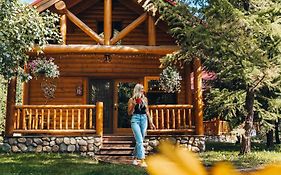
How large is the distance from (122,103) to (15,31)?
6.56 m

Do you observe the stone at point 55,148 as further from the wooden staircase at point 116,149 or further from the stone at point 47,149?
the wooden staircase at point 116,149

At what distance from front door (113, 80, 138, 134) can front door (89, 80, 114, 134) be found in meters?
0.23

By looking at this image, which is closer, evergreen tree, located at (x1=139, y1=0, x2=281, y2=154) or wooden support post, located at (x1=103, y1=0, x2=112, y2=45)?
evergreen tree, located at (x1=139, y1=0, x2=281, y2=154)

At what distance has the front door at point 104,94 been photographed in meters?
15.1

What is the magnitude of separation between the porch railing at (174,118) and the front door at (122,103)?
76.0 inches

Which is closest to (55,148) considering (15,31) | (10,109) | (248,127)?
(10,109)

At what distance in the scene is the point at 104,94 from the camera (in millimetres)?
15180

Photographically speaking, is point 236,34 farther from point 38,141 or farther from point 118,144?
point 38,141

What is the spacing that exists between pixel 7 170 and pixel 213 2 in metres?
5.76

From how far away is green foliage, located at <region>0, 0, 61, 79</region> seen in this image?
350 inches

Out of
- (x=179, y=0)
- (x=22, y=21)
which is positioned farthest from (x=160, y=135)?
(x=22, y=21)

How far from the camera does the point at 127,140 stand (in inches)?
492

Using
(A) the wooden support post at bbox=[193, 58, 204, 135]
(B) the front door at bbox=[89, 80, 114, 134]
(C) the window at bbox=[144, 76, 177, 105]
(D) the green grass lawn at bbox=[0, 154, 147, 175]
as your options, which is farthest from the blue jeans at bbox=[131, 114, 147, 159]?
(B) the front door at bbox=[89, 80, 114, 134]

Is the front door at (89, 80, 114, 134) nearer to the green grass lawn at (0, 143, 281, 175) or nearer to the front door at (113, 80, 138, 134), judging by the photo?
the front door at (113, 80, 138, 134)
